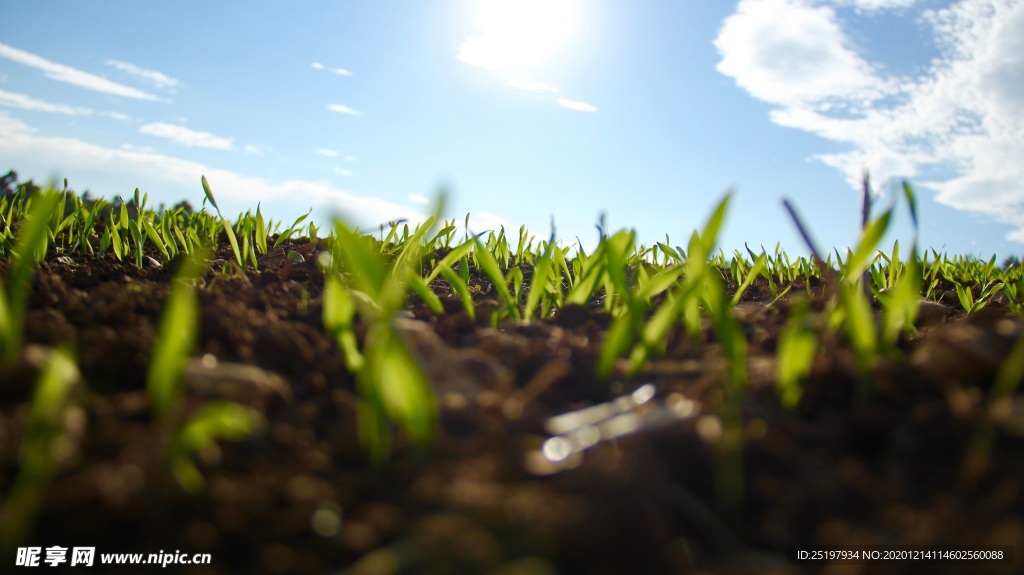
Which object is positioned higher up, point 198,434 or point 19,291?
point 19,291

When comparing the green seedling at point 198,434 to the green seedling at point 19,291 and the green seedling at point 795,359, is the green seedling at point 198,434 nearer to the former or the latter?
the green seedling at point 19,291

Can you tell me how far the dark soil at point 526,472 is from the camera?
65 centimetres

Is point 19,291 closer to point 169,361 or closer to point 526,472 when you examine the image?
point 169,361

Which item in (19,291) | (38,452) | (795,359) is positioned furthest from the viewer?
(19,291)

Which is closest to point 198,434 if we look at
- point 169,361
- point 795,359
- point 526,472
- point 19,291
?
point 169,361

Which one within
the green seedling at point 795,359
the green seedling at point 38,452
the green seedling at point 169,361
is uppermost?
the green seedling at point 795,359

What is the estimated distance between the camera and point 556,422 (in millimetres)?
816

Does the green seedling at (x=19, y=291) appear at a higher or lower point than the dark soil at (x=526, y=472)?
higher

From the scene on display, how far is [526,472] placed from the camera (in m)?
0.75

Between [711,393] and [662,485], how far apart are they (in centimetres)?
23

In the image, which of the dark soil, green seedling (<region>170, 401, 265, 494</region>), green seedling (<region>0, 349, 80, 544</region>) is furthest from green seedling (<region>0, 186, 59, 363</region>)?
green seedling (<region>170, 401, 265, 494</region>)

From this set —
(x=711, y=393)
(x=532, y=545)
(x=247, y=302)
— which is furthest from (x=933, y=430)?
Answer: (x=247, y=302)

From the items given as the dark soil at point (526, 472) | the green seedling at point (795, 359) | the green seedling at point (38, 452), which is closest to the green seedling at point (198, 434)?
the dark soil at point (526, 472)

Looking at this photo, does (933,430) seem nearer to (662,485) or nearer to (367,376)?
(662,485)
